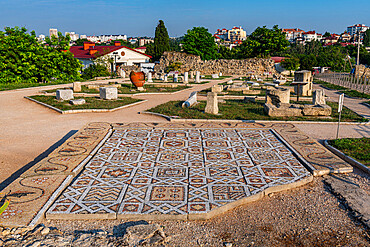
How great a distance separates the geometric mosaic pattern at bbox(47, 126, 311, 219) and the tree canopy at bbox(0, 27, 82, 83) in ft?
64.7

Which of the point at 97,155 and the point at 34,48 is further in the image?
the point at 34,48

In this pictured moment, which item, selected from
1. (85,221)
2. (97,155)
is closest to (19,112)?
(97,155)

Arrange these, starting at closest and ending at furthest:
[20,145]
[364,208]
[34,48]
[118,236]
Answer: [118,236]
[364,208]
[20,145]
[34,48]

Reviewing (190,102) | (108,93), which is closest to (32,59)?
(108,93)

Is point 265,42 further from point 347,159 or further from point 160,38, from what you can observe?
point 347,159

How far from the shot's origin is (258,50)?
39531 millimetres

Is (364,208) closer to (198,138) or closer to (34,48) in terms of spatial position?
(198,138)

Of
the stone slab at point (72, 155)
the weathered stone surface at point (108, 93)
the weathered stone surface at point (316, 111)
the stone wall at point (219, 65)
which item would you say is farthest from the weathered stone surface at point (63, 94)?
the stone wall at point (219, 65)

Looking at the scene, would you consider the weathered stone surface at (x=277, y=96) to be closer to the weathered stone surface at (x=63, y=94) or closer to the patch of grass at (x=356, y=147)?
the patch of grass at (x=356, y=147)

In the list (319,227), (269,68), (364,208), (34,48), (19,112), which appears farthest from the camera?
(269,68)

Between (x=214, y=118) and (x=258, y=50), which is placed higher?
(x=258, y=50)

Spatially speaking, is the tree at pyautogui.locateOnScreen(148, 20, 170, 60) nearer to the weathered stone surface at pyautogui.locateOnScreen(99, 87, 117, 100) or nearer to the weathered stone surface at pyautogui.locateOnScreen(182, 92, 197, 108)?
the weathered stone surface at pyautogui.locateOnScreen(99, 87, 117, 100)

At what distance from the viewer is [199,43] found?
41562 millimetres

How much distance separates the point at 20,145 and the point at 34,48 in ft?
63.6
